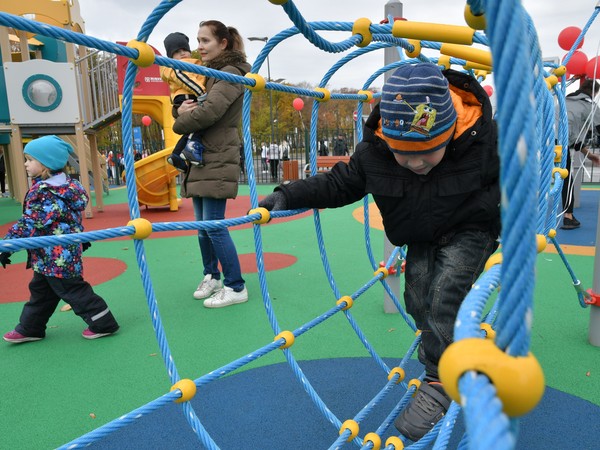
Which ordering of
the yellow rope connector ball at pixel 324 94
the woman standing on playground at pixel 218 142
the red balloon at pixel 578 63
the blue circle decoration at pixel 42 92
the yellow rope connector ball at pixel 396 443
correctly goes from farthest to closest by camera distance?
1. the blue circle decoration at pixel 42 92
2. the red balloon at pixel 578 63
3. the woman standing on playground at pixel 218 142
4. the yellow rope connector ball at pixel 324 94
5. the yellow rope connector ball at pixel 396 443

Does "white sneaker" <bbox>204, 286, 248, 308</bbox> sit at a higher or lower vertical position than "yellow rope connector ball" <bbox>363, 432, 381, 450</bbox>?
lower

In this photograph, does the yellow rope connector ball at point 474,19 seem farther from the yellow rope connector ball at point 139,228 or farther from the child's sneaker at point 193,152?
the child's sneaker at point 193,152

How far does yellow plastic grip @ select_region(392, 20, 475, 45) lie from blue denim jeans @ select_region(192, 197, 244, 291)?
1.37m

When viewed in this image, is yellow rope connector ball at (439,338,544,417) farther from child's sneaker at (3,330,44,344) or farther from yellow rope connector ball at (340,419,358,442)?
child's sneaker at (3,330,44,344)

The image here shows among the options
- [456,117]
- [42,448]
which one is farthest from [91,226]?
[456,117]

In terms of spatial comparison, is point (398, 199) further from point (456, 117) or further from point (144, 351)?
point (144, 351)

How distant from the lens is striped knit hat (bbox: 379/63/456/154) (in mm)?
1129

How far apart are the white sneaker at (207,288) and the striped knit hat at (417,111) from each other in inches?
74.8

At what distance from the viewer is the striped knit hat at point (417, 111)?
3.70 feet

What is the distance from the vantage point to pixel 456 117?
1237 millimetres

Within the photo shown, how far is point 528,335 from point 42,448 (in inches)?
60.9

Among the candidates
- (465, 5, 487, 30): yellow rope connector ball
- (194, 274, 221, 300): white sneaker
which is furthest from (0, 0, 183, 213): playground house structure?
(465, 5, 487, 30): yellow rope connector ball

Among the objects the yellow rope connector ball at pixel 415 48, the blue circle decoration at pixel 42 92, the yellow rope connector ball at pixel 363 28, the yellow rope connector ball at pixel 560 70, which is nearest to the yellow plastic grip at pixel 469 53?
the yellow rope connector ball at pixel 415 48

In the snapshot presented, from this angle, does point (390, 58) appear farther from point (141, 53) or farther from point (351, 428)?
point (351, 428)
